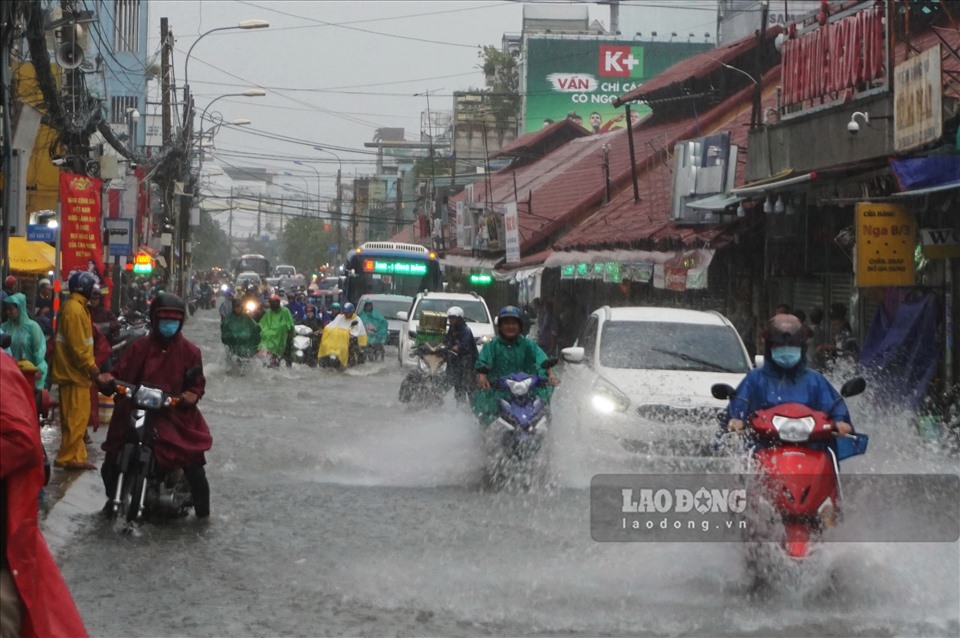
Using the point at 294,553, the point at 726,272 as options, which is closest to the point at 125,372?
the point at 294,553

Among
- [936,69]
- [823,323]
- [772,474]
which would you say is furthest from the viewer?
[823,323]

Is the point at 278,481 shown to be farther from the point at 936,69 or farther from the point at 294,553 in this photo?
the point at 936,69

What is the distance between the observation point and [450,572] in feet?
28.1

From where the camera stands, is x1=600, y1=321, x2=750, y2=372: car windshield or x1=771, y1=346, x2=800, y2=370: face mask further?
x1=600, y1=321, x2=750, y2=372: car windshield

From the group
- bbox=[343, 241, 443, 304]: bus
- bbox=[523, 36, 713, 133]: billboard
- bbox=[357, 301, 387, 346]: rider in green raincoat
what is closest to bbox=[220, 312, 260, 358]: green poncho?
bbox=[357, 301, 387, 346]: rider in green raincoat

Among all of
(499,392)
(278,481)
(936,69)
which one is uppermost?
(936,69)

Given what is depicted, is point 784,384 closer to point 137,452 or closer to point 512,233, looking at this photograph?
point 137,452

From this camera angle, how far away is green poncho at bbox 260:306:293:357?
27.8m

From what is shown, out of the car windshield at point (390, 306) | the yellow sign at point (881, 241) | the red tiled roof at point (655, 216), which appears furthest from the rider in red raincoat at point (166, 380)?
the car windshield at point (390, 306)

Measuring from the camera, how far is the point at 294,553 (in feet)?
30.6

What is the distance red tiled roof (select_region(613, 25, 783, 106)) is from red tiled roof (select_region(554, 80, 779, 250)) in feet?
3.54

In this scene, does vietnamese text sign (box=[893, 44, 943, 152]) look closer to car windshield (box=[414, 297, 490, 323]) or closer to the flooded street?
the flooded street

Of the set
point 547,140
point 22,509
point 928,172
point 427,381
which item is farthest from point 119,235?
point 547,140

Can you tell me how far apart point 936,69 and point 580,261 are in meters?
15.8
